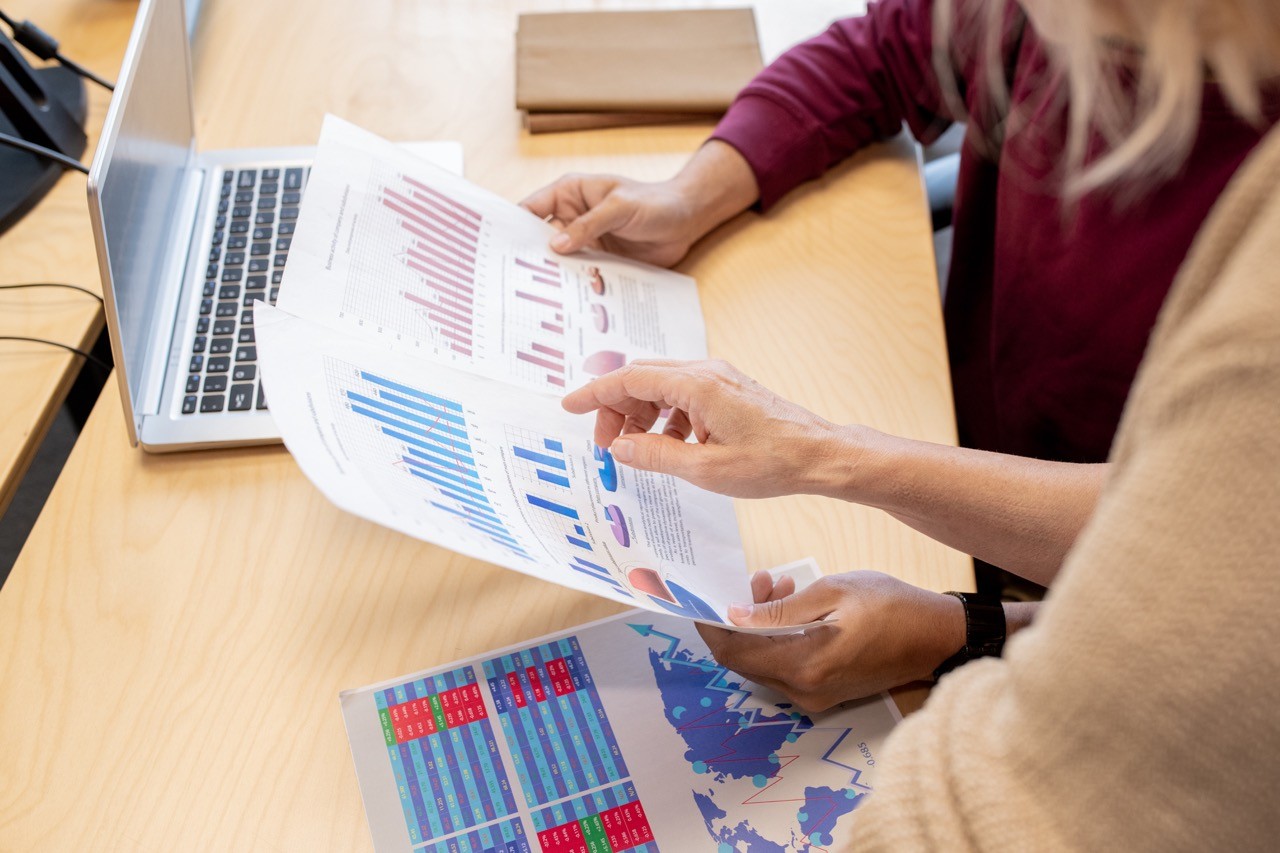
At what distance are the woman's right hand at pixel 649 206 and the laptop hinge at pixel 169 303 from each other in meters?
0.31

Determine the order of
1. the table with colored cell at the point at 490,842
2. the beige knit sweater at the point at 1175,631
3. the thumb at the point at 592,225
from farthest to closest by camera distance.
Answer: the thumb at the point at 592,225 → the table with colored cell at the point at 490,842 → the beige knit sweater at the point at 1175,631


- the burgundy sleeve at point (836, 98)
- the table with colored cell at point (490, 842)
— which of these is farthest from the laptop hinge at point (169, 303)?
the burgundy sleeve at point (836, 98)

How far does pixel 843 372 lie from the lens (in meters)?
0.91

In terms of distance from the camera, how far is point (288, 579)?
0.75 metres

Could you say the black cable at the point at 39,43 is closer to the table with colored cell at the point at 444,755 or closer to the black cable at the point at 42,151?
the black cable at the point at 42,151

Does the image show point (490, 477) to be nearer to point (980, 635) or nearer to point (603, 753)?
point (603, 753)

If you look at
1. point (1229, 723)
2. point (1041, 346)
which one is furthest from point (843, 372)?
point (1229, 723)

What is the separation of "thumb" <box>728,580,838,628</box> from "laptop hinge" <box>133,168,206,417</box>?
48cm

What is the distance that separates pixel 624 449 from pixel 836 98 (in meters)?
0.53

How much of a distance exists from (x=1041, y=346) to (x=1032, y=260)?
0.26 ft

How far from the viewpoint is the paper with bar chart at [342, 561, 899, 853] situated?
2.07 feet

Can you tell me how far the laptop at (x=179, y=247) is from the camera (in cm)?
79

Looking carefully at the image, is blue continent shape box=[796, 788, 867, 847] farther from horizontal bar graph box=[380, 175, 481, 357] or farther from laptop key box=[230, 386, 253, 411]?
laptop key box=[230, 386, 253, 411]

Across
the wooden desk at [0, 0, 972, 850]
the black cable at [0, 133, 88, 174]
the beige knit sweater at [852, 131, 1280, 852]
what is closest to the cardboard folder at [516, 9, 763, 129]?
the wooden desk at [0, 0, 972, 850]
